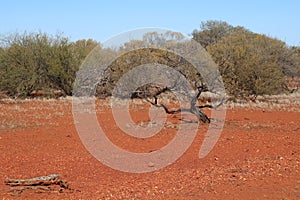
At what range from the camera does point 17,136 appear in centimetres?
1120

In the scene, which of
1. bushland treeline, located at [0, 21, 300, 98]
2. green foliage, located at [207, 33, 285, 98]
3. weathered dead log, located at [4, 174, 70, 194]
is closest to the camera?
weathered dead log, located at [4, 174, 70, 194]

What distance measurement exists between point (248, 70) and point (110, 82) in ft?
21.6

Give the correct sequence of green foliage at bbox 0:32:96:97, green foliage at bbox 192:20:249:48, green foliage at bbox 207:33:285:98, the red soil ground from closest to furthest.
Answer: the red soil ground, green foliage at bbox 207:33:285:98, green foliage at bbox 0:32:96:97, green foliage at bbox 192:20:249:48

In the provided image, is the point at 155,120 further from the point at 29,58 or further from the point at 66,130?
the point at 29,58

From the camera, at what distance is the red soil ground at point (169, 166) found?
19.2 feet

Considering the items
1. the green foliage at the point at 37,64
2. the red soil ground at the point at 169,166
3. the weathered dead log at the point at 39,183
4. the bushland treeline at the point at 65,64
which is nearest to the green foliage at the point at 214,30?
the bushland treeline at the point at 65,64

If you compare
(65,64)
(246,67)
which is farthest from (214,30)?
(246,67)

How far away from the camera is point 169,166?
314 inches

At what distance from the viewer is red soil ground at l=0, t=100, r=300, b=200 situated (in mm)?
5844

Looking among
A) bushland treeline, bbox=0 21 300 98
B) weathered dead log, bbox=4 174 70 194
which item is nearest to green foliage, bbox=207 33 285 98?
bushland treeline, bbox=0 21 300 98

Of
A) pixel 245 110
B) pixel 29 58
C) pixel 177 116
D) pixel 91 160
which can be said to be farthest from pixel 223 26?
pixel 91 160

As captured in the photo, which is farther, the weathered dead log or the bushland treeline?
the bushland treeline

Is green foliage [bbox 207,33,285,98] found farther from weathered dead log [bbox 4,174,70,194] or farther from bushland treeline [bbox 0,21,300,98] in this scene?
weathered dead log [bbox 4,174,70,194]

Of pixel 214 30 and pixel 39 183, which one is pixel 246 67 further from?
pixel 214 30
